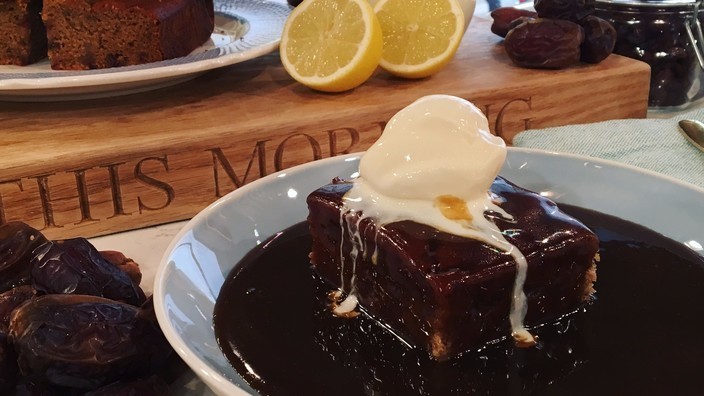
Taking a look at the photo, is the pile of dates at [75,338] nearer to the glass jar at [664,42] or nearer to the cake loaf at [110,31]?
the cake loaf at [110,31]

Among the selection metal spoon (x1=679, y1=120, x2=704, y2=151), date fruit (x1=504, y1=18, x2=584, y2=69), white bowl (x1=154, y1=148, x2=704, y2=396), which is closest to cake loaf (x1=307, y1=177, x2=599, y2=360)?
white bowl (x1=154, y1=148, x2=704, y2=396)

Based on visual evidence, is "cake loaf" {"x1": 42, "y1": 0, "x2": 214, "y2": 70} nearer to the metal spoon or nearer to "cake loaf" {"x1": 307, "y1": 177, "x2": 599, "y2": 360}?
"cake loaf" {"x1": 307, "y1": 177, "x2": 599, "y2": 360}

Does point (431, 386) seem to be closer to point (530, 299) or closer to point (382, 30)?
point (530, 299)

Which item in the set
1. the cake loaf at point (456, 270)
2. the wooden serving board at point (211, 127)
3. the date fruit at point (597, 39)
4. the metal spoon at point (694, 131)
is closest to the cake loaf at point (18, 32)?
the wooden serving board at point (211, 127)

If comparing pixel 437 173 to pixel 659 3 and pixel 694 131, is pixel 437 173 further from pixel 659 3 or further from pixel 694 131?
pixel 659 3

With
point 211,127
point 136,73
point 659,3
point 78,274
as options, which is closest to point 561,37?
point 659,3

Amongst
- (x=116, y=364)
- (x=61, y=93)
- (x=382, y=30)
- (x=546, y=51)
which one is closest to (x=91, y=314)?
(x=116, y=364)
